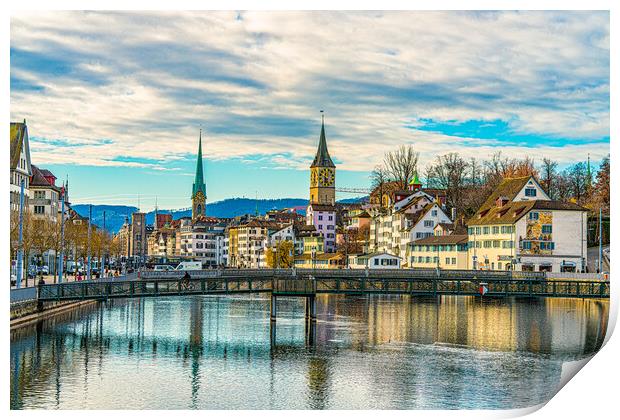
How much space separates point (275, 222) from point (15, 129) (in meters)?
99.4

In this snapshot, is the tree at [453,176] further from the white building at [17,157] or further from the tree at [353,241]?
the white building at [17,157]

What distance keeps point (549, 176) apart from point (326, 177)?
9565cm

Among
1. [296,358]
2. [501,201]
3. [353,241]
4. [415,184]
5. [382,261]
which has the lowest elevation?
[296,358]

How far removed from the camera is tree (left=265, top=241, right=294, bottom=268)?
135m

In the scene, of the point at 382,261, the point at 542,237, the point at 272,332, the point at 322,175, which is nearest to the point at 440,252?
the point at 382,261

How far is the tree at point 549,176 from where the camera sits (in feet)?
347

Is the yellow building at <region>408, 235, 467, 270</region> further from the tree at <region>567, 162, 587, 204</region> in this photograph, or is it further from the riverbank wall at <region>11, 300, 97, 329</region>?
the riverbank wall at <region>11, 300, 97, 329</region>

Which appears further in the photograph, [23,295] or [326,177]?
[326,177]

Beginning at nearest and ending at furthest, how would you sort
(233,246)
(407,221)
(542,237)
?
(542,237)
(407,221)
(233,246)

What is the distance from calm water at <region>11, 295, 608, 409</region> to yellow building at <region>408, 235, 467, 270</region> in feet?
114

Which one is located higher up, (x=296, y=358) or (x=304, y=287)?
(x=304, y=287)

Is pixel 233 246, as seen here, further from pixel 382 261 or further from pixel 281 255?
pixel 382 261

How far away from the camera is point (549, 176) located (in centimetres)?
10569

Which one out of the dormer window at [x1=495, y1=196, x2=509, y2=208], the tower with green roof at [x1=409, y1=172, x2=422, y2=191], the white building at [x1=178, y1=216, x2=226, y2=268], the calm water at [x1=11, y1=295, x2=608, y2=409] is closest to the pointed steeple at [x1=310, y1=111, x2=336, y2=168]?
the white building at [x1=178, y1=216, x2=226, y2=268]
